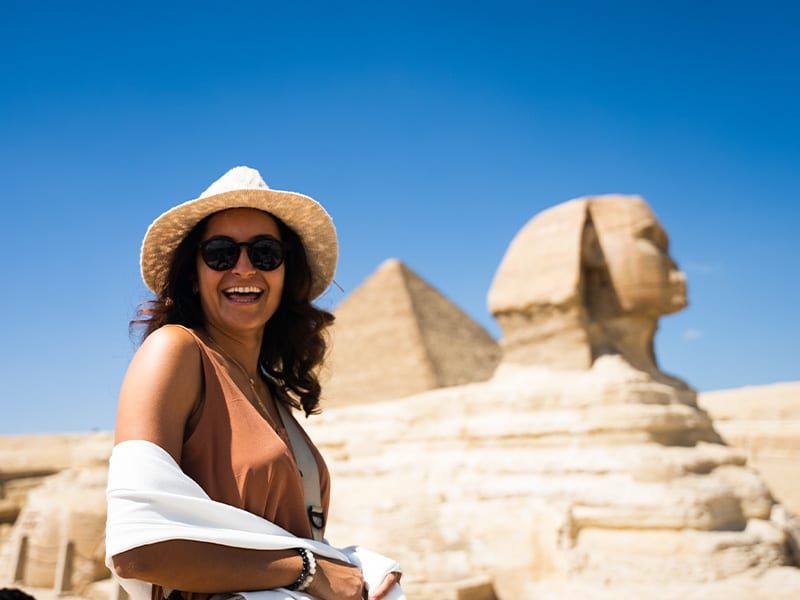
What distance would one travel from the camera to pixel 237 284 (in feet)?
5.91

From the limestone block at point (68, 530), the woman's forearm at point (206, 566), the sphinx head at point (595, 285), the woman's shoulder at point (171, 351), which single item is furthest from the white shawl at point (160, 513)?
the limestone block at point (68, 530)

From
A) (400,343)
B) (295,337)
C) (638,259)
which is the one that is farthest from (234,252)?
(400,343)

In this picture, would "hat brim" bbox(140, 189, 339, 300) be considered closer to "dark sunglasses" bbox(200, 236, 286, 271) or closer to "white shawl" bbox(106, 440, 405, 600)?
"dark sunglasses" bbox(200, 236, 286, 271)

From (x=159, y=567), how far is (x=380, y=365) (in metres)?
21.2

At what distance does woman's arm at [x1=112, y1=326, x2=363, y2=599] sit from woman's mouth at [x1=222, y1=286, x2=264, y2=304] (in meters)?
0.22

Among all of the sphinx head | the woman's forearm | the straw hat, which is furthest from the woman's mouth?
the sphinx head

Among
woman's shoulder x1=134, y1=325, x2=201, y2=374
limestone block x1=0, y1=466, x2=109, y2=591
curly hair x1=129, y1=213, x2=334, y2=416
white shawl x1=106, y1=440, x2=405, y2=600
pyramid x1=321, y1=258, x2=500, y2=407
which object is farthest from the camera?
pyramid x1=321, y1=258, x2=500, y2=407

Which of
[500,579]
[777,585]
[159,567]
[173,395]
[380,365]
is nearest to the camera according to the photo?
[159,567]

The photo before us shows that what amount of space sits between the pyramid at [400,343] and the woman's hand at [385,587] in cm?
1892

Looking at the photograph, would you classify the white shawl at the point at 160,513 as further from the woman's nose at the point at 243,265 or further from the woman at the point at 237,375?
the woman's nose at the point at 243,265

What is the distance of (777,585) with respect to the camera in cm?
555

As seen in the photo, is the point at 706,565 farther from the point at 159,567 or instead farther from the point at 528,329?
the point at 159,567

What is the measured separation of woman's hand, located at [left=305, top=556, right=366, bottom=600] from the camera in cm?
157

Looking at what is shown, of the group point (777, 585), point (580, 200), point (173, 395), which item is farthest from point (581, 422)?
point (173, 395)
